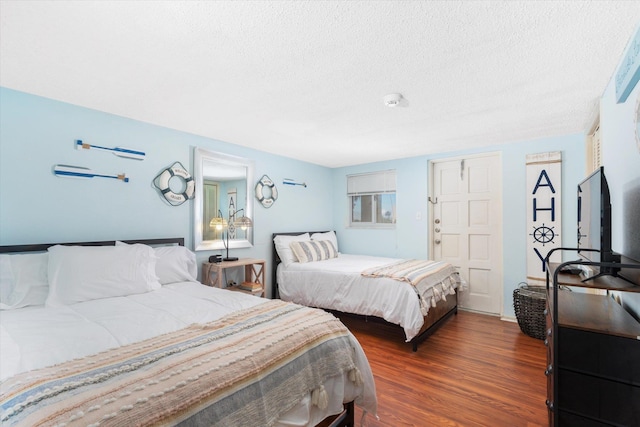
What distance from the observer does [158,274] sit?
2.74m

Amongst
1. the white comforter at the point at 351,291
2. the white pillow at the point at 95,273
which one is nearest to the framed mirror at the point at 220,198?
the white comforter at the point at 351,291

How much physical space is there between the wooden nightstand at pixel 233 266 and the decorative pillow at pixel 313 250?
0.56m

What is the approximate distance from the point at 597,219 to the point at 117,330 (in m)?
2.66

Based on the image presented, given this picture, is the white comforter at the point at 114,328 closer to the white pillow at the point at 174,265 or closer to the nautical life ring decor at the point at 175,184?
the white pillow at the point at 174,265

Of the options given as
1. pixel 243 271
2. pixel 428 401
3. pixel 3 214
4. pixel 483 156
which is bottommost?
pixel 428 401

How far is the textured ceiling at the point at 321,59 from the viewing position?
1465mm

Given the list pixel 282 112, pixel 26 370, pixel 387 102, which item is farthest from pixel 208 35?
pixel 26 370

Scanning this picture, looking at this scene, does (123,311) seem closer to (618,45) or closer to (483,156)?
(618,45)

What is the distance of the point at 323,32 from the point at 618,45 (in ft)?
5.48

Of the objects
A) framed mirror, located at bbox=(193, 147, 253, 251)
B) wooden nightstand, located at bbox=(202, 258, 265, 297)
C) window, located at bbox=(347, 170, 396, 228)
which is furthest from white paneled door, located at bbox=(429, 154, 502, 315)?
framed mirror, located at bbox=(193, 147, 253, 251)

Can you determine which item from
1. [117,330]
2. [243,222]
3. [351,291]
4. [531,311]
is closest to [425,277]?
[351,291]

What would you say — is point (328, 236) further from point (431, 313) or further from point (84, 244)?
point (84, 244)

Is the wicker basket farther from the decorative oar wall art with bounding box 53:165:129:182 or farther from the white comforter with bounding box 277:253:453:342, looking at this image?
the decorative oar wall art with bounding box 53:165:129:182

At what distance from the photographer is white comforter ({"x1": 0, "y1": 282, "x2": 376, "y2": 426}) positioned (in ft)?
4.50
